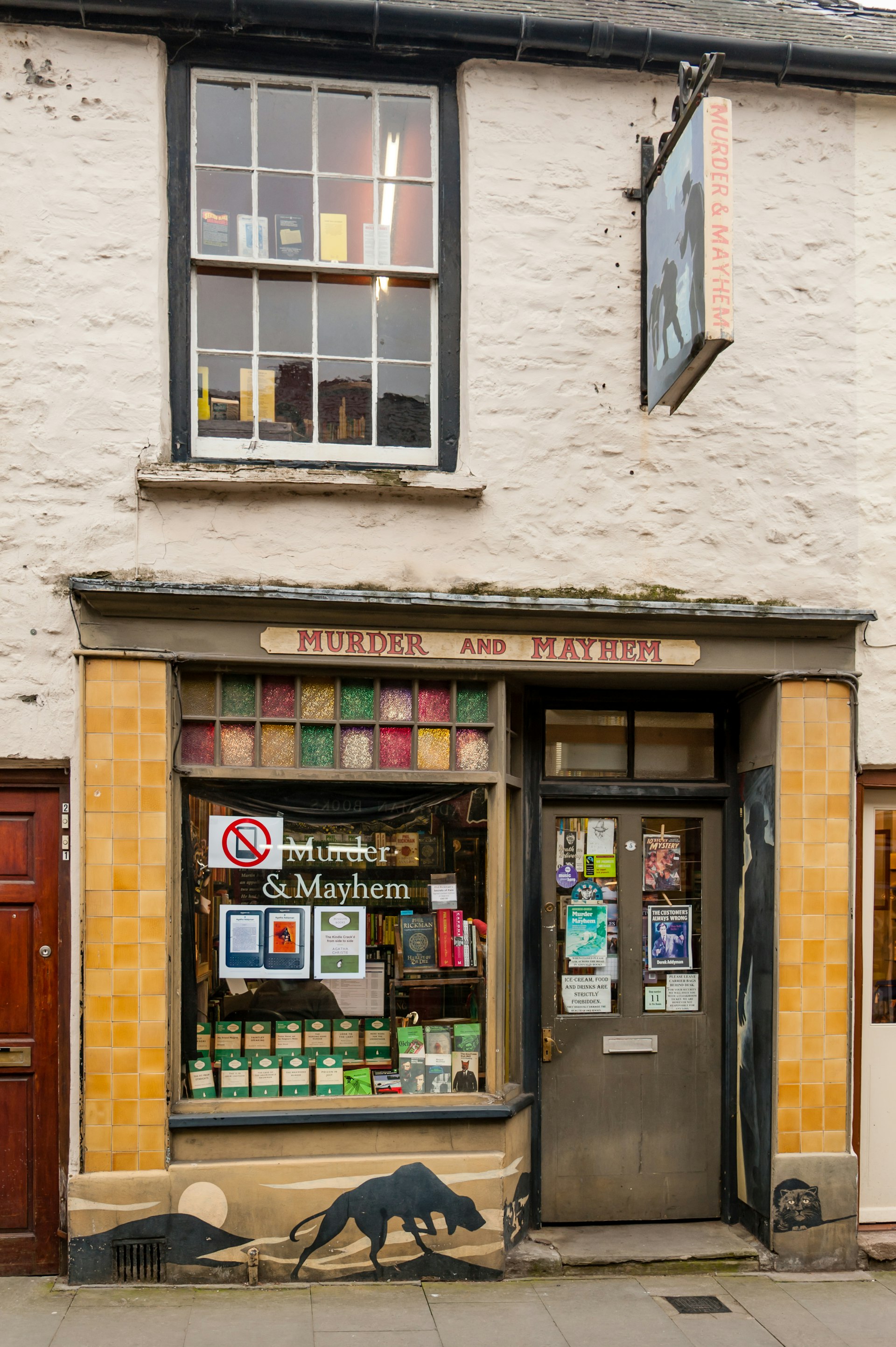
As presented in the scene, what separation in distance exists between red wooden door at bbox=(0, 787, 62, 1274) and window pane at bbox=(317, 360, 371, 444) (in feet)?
8.28

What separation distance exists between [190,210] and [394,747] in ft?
10.4

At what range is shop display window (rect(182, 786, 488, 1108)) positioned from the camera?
5844mm

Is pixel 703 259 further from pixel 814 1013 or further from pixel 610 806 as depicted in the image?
pixel 814 1013

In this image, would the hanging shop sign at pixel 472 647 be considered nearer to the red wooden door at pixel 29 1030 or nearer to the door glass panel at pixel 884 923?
the red wooden door at pixel 29 1030

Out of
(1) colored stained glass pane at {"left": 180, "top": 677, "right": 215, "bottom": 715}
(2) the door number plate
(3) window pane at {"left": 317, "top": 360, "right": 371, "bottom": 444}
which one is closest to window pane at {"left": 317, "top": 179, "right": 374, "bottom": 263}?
(3) window pane at {"left": 317, "top": 360, "right": 371, "bottom": 444}

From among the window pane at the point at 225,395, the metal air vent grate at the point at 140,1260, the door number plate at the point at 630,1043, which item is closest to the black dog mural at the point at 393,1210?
the metal air vent grate at the point at 140,1260

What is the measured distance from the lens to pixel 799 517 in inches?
248

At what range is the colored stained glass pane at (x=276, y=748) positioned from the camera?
19.4 feet

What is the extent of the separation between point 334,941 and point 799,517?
356 cm

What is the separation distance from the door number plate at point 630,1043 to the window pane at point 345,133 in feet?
17.2

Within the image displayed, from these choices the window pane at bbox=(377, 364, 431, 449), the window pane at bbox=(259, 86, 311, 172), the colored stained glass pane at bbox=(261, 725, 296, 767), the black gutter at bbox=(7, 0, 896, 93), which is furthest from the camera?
the window pane at bbox=(377, 364, 431, 449)

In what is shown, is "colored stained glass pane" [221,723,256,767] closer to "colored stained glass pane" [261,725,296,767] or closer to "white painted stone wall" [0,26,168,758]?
"colored stained glass pane" [261,725,296,767]

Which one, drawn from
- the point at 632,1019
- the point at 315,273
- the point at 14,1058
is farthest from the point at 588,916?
the point at 315,273

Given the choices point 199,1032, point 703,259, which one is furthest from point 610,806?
point 703,259
